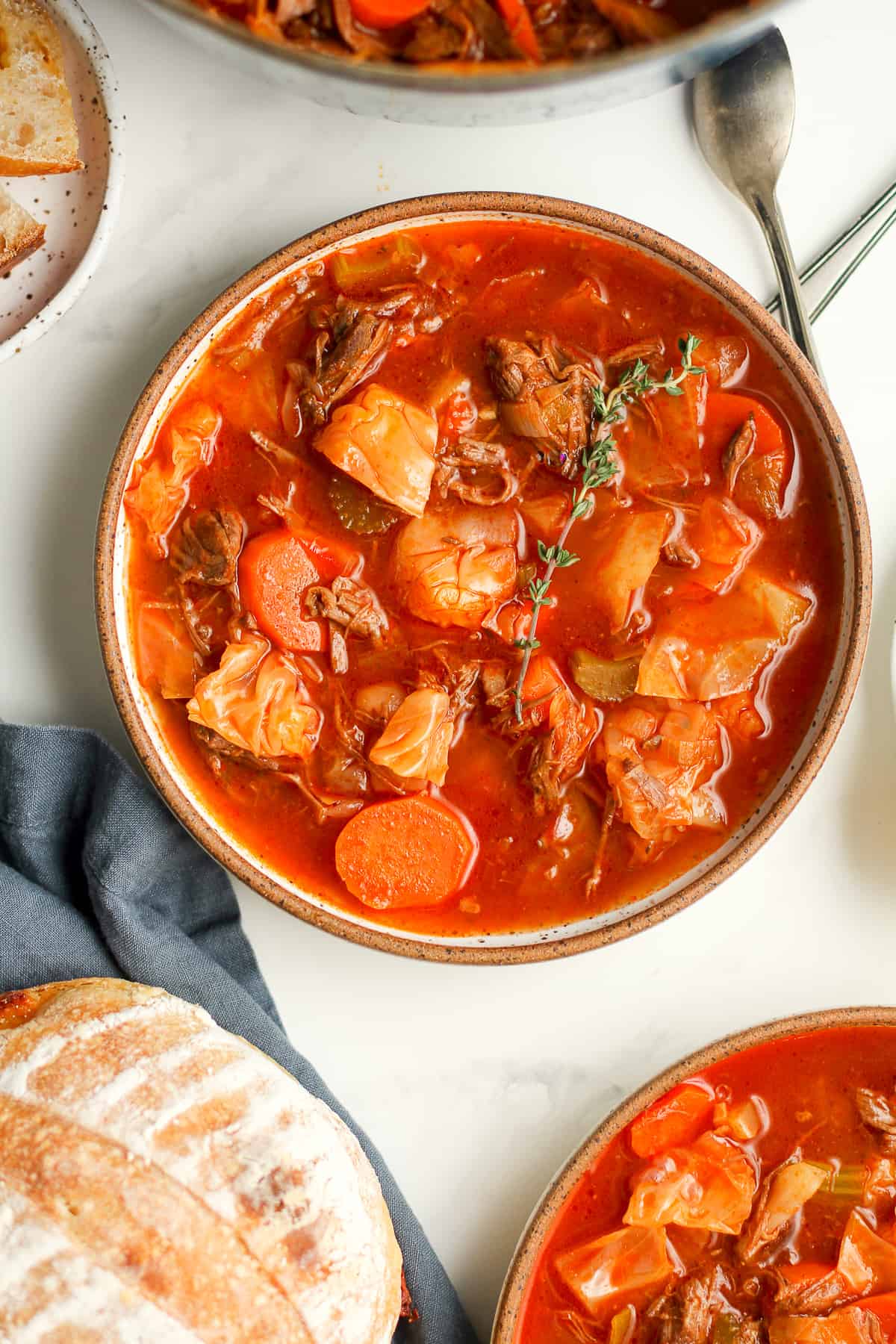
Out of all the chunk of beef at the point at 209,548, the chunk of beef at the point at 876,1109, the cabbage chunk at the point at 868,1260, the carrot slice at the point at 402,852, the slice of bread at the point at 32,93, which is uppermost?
the slice of bread at the point at 32,93

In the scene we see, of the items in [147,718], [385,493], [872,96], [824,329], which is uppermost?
[872,96]

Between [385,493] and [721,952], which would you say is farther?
[721,952]

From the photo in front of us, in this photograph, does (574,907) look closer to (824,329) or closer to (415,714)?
(415,714)

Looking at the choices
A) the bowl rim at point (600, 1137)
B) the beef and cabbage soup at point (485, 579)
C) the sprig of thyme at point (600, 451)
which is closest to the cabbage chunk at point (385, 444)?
the beef and cabbage soup at point (485, 579)

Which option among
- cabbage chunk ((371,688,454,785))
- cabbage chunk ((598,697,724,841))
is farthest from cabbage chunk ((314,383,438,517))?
cabbage chunk ((598,697,724,841))

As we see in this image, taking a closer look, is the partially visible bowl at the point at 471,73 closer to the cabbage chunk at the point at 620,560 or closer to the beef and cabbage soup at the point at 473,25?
the beef and cabbage soup at the point at 473,25

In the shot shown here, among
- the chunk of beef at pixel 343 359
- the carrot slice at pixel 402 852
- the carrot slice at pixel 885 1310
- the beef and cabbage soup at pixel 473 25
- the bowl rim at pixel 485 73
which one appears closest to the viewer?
the bowl rim at pixel 485 73

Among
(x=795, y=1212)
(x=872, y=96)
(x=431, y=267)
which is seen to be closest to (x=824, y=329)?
(x=872, y=96)
